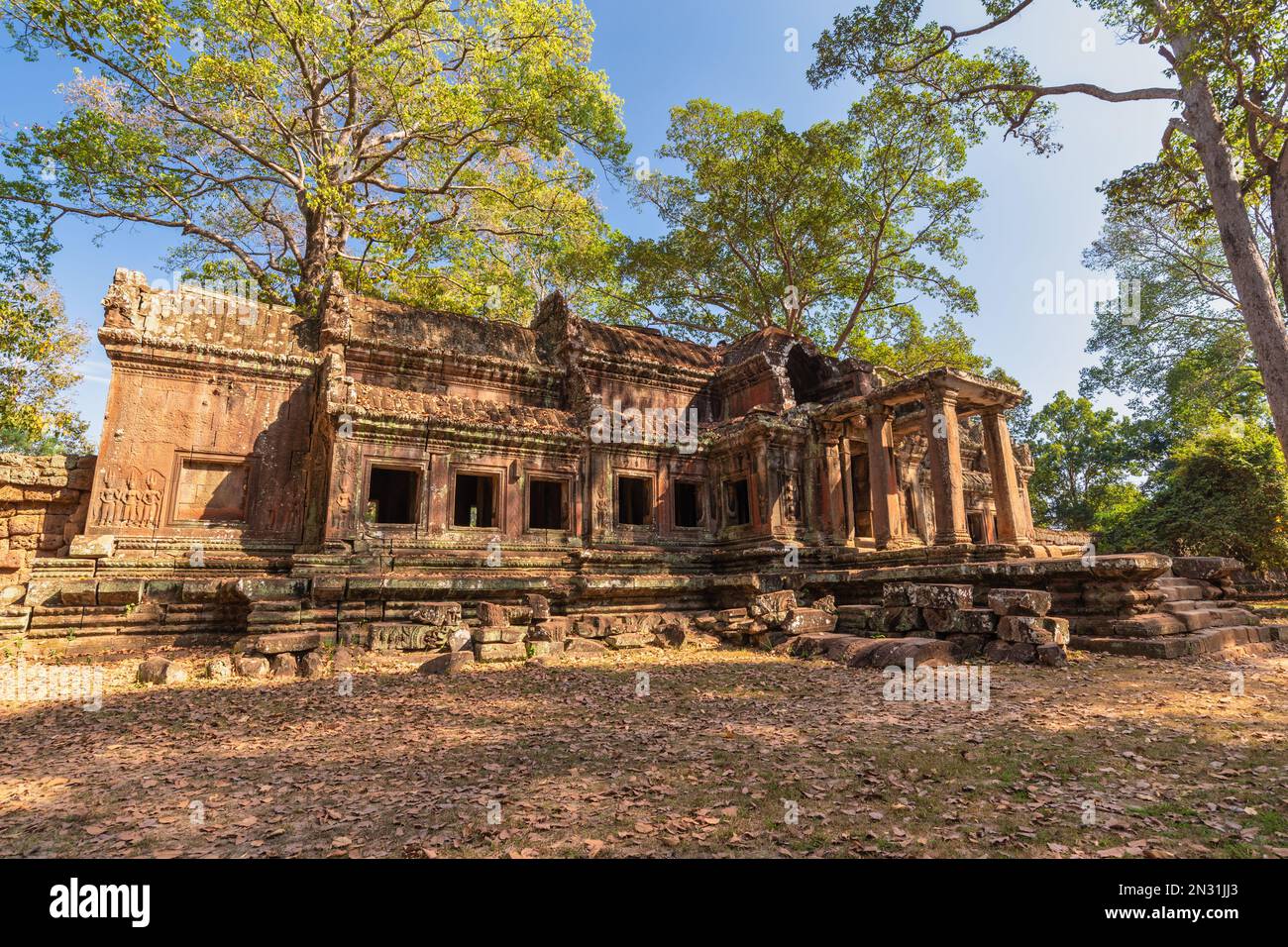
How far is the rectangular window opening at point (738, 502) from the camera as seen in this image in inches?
611

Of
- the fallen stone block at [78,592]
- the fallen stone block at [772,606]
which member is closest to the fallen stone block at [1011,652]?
the fallen stone block at [772,606]

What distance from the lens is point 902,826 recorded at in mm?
3221

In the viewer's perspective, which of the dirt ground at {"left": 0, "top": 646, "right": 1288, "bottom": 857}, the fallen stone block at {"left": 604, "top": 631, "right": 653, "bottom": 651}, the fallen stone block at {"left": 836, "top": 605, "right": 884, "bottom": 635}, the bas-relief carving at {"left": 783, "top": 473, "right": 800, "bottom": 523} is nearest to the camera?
the dirt ground at {"left": 0, "top": 646, "right": 1288, "bottom": 857}

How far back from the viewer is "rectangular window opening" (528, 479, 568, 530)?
14.0 meters

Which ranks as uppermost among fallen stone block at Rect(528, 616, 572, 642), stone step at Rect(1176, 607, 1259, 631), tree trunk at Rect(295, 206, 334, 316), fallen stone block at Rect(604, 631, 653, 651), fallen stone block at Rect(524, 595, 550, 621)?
tree trunk at Rect(295, 206, 334, 316)

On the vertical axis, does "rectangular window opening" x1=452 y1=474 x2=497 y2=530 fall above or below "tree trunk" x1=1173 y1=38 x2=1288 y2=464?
below

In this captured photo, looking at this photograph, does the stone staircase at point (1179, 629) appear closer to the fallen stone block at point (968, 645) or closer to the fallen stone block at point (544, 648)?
the fallen stone block at point (968, 645)

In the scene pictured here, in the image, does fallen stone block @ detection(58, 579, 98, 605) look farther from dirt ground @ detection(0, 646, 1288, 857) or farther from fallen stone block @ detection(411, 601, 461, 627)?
fallen stone block @ detection(411, 601, 461, 627)

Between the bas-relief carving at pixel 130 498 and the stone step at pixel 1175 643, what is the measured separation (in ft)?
53.1

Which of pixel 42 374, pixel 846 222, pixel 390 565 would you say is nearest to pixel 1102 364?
pixel 846 222

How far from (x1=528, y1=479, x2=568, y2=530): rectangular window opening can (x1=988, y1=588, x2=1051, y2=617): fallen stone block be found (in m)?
8.62

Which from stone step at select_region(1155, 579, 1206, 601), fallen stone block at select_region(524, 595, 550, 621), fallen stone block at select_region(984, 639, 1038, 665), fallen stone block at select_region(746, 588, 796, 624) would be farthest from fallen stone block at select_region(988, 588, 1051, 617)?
fallen stone block at select_region(524, 595, 550, 621)
